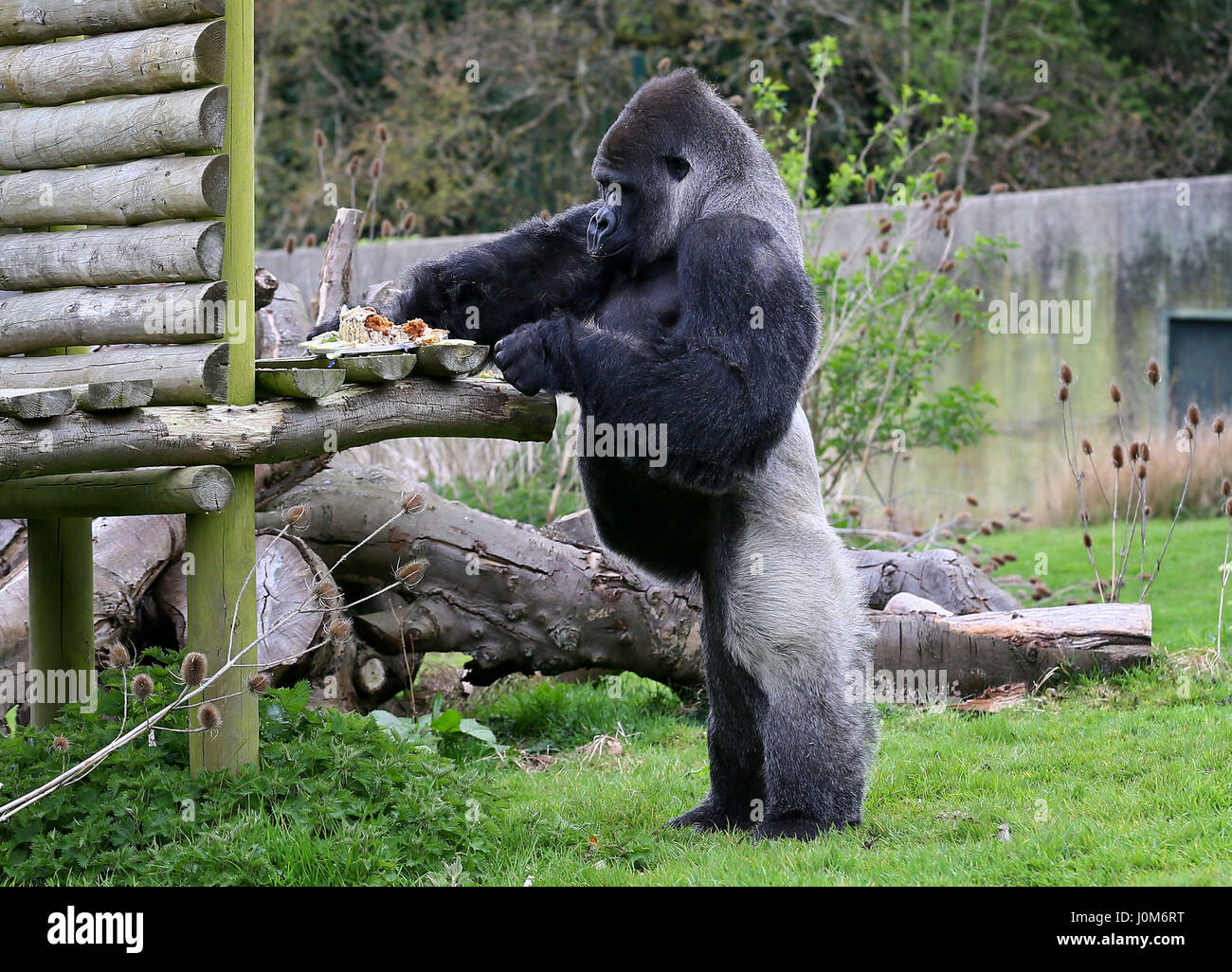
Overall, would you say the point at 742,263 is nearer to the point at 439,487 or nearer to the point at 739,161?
the point at 739,161

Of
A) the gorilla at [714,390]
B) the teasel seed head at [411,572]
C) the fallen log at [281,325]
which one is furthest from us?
the fallen log at [281,325]

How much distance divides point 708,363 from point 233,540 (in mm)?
1627

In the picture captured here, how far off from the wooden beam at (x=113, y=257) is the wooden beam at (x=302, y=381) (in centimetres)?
37

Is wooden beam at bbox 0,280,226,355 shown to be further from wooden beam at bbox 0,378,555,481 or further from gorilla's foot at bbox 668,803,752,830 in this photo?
gorilla's foot at bbox 668,803,752,830

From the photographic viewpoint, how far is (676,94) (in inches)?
181

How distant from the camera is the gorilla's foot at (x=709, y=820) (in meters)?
4.75

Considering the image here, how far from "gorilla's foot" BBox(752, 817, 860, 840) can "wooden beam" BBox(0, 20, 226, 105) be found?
9.92 feet

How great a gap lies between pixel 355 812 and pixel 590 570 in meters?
2.43

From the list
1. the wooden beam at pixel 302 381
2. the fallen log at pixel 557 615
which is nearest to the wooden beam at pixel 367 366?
the wooden beam at pixel 302 381

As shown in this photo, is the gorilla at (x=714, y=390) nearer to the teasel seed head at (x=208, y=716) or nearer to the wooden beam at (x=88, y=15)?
the wooden beam at (x=88, y=15)

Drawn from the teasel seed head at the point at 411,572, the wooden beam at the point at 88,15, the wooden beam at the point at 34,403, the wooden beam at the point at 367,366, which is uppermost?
the wooden beam at the point at 88,15

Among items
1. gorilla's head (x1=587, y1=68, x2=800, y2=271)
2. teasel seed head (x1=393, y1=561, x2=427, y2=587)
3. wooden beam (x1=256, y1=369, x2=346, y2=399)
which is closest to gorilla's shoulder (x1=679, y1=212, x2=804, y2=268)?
gorilla's head (x1=587, y1=68, x2=800, y2=271)

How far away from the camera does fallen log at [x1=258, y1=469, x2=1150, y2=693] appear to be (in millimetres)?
6195

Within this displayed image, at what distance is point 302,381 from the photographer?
12.7ft
